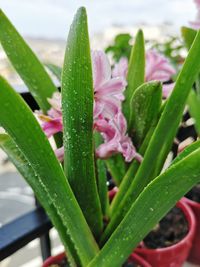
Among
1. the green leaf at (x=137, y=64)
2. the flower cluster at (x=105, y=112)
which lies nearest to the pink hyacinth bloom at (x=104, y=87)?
the flower cluster at (x=105, y=112)

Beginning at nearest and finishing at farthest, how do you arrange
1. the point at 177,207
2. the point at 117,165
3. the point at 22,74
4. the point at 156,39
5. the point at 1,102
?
the point at 1,102 → the point at 22,74 → the point at 117,165 → the point at 177,207 → the point at 156,39

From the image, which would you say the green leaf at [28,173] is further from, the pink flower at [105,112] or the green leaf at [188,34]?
the green leaf at [188,34]

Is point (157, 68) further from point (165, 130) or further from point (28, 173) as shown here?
point (28, 173)

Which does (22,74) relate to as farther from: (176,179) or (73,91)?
(176,179)

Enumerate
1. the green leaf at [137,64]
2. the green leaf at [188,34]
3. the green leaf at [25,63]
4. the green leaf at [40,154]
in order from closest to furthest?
1. the green leaf at [40,154]
2. the green leaf at [25,63]
3. the green leaf at [137,64]
4. the green leaf at [188,34]

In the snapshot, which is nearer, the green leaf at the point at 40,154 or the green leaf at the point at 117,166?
the green leaf at the point at 40,154

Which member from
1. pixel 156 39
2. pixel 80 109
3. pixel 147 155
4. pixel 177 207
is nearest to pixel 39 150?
pixel 80 109
